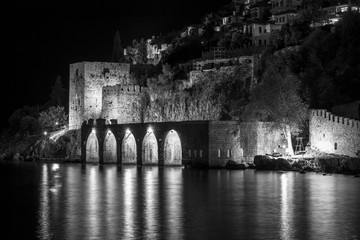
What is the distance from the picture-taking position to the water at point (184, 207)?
21.1m

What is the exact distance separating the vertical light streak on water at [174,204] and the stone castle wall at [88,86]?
25.2m

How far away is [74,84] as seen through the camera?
2739 inches

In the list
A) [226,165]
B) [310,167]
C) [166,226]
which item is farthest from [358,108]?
[166,226]

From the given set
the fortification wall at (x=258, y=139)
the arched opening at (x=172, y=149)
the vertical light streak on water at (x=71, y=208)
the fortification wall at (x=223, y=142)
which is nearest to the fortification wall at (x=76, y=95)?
the arched opening at (x=172, y=149)

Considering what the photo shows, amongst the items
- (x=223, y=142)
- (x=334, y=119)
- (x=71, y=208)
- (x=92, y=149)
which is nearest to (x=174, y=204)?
(x=71, y=208)

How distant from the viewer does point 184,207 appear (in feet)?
88.1

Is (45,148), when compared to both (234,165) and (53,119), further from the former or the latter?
(234,165)

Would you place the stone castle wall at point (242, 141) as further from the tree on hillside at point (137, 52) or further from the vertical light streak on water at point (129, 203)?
the tree on hillside at point (137, 52)

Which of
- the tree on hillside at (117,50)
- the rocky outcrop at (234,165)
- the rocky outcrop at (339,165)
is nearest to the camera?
the rocky outcrop at (339,165)

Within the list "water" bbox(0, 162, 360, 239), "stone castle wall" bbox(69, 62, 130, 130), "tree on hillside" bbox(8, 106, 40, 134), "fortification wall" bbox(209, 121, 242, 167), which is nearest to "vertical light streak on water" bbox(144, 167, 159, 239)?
"water" bbox(0, 162, 360, 239)

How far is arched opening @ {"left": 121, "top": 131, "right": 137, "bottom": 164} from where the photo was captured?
56.8 m

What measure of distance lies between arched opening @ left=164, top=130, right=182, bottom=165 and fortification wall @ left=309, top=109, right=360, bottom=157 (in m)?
10.5

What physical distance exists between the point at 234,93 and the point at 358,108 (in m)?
23.9

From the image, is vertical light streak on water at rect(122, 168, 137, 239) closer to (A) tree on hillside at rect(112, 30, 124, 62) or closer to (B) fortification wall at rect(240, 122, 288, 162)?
(B) fortification wall at rect(240, 122, 288, 162)
